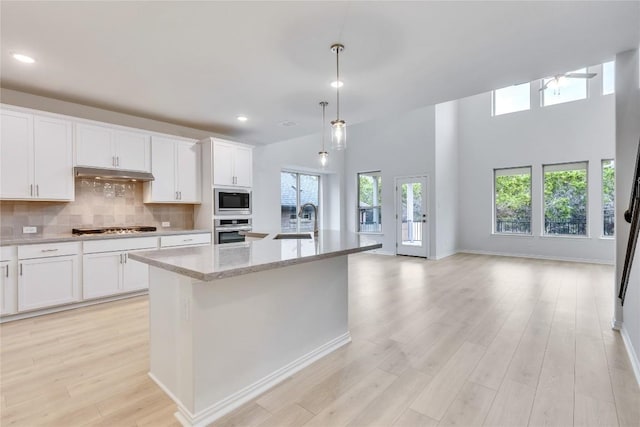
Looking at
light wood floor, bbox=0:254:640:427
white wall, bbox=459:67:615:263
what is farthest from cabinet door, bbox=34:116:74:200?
white wall, bbox=459:67:615:263

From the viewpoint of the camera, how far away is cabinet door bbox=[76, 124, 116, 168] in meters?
3.75

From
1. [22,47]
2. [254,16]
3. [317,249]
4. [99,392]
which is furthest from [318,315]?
[22,47]

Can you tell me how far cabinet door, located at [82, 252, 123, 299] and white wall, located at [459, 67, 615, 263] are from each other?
7509 millimetres

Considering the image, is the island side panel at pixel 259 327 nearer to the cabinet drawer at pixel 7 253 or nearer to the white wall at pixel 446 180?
the cabinet drawer at pixel 7 253

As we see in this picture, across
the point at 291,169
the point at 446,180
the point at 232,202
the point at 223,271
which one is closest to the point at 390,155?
the point at 446,180

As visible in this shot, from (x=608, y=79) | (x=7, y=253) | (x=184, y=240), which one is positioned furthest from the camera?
(x=608, y=79)

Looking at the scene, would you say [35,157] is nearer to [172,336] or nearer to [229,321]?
[172,336]

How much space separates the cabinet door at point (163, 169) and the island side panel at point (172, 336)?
9.15 feet

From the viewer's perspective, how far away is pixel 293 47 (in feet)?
8.64

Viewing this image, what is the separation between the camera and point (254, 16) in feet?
7.28

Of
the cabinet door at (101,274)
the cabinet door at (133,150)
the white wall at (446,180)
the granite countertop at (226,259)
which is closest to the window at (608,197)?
the white wall at (446,180)

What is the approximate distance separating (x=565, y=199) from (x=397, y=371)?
6.78m

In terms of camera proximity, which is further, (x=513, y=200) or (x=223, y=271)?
(x=513, y=200)

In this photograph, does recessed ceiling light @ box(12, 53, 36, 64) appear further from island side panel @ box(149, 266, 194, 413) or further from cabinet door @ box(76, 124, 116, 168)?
island side panel @ box(149, 266, 194, 413)
